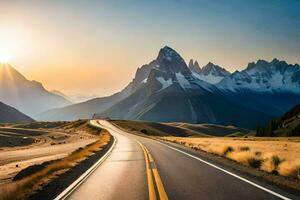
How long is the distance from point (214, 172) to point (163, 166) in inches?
153

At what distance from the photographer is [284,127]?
153 m

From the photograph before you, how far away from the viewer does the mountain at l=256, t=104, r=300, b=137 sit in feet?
451

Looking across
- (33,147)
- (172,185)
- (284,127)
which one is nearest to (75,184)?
(172,185)

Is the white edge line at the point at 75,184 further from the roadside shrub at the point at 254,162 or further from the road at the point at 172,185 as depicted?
the roadside shrub at the point at 254,162

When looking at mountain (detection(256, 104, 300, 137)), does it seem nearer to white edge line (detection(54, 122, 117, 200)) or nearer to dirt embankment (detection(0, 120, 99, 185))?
dirt embankment (detection(0, 120, 99, 185))

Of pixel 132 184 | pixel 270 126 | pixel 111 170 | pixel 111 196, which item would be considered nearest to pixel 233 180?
pixel 132 184

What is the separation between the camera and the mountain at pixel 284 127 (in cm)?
13749

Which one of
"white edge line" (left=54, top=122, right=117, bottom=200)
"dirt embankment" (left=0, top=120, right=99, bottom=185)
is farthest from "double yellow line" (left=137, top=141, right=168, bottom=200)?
"dirt embankment" (left=0, top=120, right=99, bottom=185)

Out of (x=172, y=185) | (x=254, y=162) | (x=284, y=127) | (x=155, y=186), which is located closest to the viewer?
(x=155, y=186)

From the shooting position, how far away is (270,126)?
15725 centimetres

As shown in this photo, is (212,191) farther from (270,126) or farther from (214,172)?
(270,126)

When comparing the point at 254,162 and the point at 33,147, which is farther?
the point at 33,147

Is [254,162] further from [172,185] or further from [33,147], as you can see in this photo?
[33,147]

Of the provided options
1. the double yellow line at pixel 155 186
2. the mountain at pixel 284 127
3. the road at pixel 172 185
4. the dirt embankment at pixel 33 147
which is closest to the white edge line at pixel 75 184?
the road at pixel 172 185
